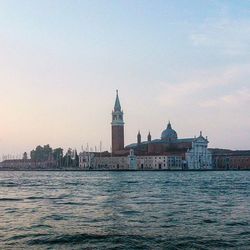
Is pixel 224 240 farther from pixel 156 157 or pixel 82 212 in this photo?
pixel 156 157

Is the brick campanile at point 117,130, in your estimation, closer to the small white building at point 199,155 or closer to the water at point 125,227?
the small white building at point 199,155

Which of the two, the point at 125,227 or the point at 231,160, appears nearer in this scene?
the point at 125,227

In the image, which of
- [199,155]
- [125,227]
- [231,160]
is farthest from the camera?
[231,160]

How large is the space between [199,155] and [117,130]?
2574 centimetres

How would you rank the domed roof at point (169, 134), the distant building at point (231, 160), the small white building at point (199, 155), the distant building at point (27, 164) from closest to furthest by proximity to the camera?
the small white building at point (199, 155) < the distant building at point (231, 160) < the domed roof at point (169, 134) < the distant building at point (27, 164)

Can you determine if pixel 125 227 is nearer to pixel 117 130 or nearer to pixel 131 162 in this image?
pixel 131 162

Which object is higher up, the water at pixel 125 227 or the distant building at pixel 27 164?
the distant building at pixel 27 164

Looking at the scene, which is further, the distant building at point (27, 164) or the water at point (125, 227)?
the distant building at point (27, 164)

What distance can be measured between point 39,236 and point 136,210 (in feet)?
24.0

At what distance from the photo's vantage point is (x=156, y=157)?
439 ft

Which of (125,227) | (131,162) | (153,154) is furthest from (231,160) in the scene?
(125,227)

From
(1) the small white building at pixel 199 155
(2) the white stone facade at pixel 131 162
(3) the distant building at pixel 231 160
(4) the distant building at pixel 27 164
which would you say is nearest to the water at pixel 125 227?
(2) the white stone facade at pixel 131 162

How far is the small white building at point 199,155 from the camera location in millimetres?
132375

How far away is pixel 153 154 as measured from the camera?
136 m
